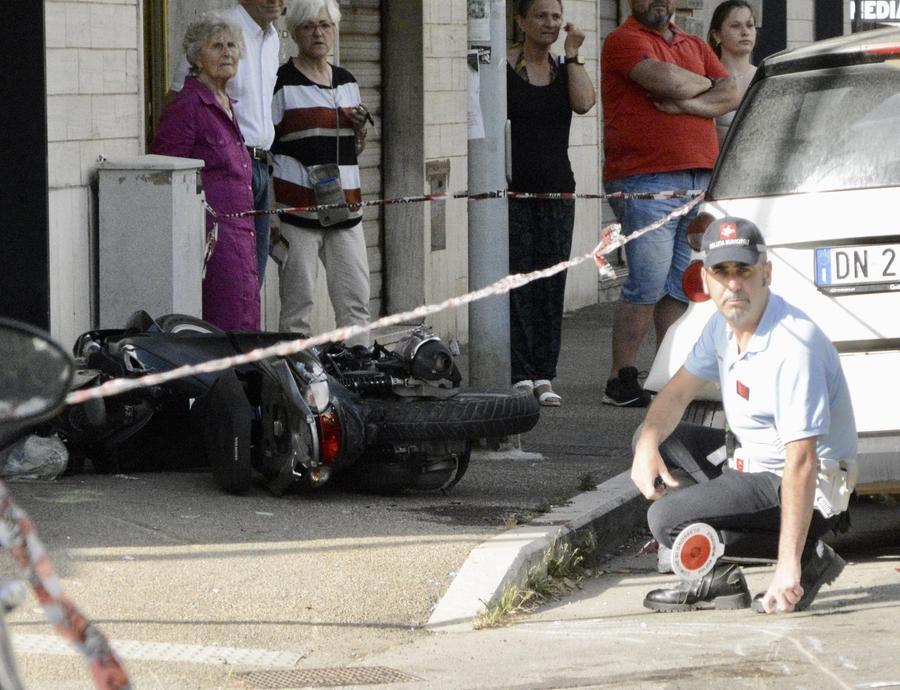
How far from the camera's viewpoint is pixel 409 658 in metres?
5.29

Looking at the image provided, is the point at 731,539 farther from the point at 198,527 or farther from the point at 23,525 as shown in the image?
the point at 23,525

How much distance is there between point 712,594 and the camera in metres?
5.89

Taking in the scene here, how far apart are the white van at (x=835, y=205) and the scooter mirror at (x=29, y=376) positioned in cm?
412

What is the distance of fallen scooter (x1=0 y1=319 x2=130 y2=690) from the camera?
8.25ft

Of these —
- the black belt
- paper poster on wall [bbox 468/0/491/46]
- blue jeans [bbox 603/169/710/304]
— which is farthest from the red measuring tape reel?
the black belt

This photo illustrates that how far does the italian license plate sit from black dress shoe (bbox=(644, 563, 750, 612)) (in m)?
1.13

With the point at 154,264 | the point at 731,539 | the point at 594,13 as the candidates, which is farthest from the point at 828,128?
the point at 594,13

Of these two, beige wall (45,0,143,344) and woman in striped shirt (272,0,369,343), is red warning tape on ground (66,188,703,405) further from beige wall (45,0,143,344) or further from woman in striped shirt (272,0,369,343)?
beige wall (45,0,143,344)

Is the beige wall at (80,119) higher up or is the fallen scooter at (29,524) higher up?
the beige wall at (80,119)

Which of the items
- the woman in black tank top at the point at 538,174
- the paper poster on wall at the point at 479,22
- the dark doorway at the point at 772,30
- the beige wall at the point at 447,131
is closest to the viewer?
the paper poster on wall at the point at 479,22

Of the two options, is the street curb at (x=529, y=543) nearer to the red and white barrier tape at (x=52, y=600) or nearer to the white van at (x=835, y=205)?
the white van at (x=835, y=205)

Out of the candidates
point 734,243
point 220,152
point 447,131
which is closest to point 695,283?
point 734,243

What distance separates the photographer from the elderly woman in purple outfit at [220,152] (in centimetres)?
869

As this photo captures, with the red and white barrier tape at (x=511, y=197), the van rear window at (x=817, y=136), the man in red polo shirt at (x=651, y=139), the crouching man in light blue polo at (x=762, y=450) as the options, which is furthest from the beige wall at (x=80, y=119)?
the crouching man in light blue polo at (x=762, y=450)
